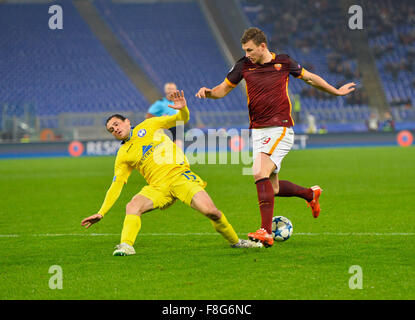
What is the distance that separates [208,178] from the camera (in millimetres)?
16875

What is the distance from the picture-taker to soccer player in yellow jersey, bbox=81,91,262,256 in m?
6.80

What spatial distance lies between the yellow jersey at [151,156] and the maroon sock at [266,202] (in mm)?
819

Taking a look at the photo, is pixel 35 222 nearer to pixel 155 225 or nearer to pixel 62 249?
pixel 155 225

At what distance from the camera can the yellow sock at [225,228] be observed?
682cm

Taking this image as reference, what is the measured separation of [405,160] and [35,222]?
43.3 feet

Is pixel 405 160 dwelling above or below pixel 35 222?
above

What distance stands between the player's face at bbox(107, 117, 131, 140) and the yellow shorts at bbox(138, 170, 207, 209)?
61 cm

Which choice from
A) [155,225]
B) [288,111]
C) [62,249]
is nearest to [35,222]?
[155,225]
